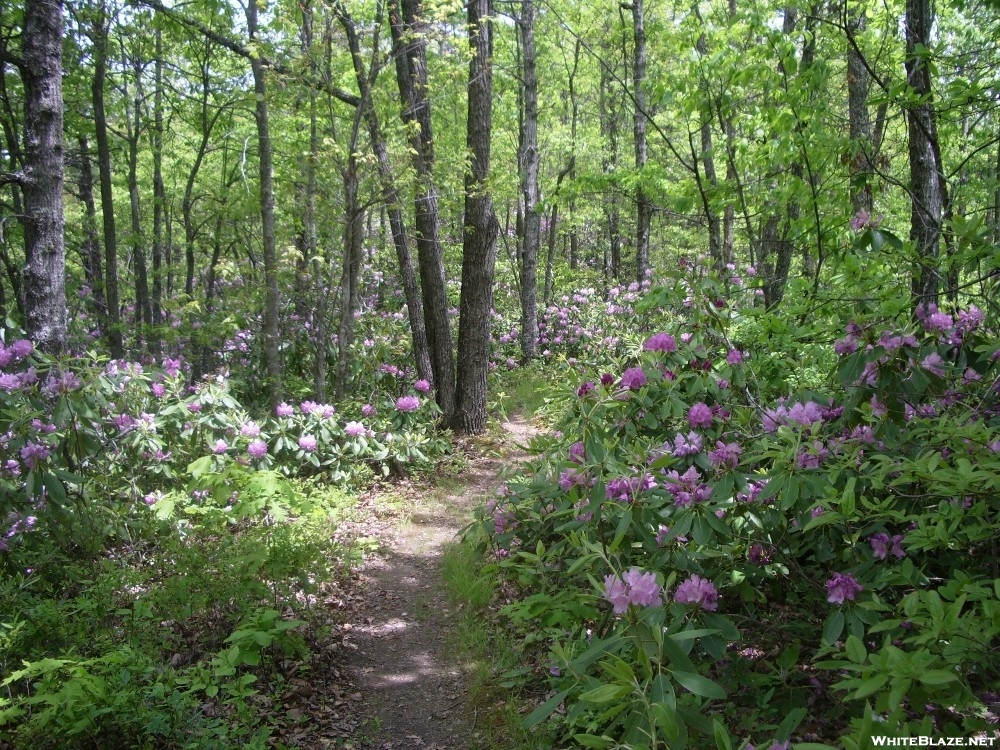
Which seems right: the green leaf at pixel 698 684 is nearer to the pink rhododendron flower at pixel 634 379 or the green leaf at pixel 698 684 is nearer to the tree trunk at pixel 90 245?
the pink rhododendron flower at pixel 634 379

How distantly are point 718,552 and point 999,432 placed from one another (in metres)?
0.90

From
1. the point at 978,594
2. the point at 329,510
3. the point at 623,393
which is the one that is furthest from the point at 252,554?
the point at 978,594

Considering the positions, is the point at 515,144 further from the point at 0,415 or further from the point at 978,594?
the point at 978,594

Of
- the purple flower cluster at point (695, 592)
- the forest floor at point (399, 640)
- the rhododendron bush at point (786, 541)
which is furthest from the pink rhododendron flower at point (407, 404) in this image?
the purple flower cluster at point (695, 592)

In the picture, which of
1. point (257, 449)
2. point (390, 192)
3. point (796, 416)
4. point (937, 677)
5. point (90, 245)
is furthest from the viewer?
point (90, 245)

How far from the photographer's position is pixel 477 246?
7340 mm

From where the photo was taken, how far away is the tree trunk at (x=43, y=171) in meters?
4.07

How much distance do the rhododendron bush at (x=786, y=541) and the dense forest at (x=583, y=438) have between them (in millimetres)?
16

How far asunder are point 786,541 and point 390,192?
5.03 m

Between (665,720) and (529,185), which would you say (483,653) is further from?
(529,185)

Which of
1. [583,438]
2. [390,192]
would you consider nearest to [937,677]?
[583,438]

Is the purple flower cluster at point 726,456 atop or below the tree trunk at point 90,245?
below

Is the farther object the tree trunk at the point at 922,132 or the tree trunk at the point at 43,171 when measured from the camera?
the tree trunk at the point at 43,171

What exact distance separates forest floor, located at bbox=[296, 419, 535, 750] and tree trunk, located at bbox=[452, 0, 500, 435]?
65.1 inches
